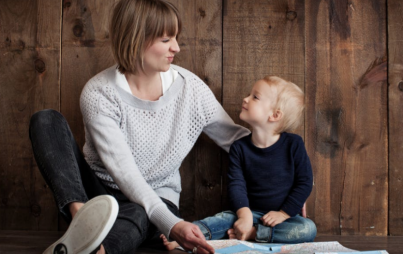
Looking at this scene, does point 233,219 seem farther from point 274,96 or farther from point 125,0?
point 125,0

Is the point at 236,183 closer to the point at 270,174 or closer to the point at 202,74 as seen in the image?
the point at 270,174

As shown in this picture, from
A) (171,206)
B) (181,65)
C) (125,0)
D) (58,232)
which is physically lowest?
(58,232)

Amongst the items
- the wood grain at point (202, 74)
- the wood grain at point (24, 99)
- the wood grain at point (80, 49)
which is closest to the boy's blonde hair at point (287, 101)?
the wood grain at point (202, 74)

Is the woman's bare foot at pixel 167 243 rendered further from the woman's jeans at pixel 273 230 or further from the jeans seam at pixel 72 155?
the jeans seam at pixel 72 155

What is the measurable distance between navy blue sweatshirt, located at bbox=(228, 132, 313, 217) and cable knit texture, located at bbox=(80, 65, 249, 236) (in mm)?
91

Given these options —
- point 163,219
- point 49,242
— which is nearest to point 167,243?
point 163,219

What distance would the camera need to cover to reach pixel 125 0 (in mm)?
1409

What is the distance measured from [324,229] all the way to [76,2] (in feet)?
4.10

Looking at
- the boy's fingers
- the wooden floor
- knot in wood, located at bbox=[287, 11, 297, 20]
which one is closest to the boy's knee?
the wooden floor

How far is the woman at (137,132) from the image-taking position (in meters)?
1.20

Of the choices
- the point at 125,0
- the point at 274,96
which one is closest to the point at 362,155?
the point at 274,96

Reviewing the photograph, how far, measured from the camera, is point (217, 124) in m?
1.57

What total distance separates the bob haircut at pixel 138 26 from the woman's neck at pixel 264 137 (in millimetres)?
434

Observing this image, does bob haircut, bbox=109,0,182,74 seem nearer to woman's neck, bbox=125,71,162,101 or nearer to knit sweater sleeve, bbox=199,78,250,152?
woman's neck, bbox=125,71,162,101
